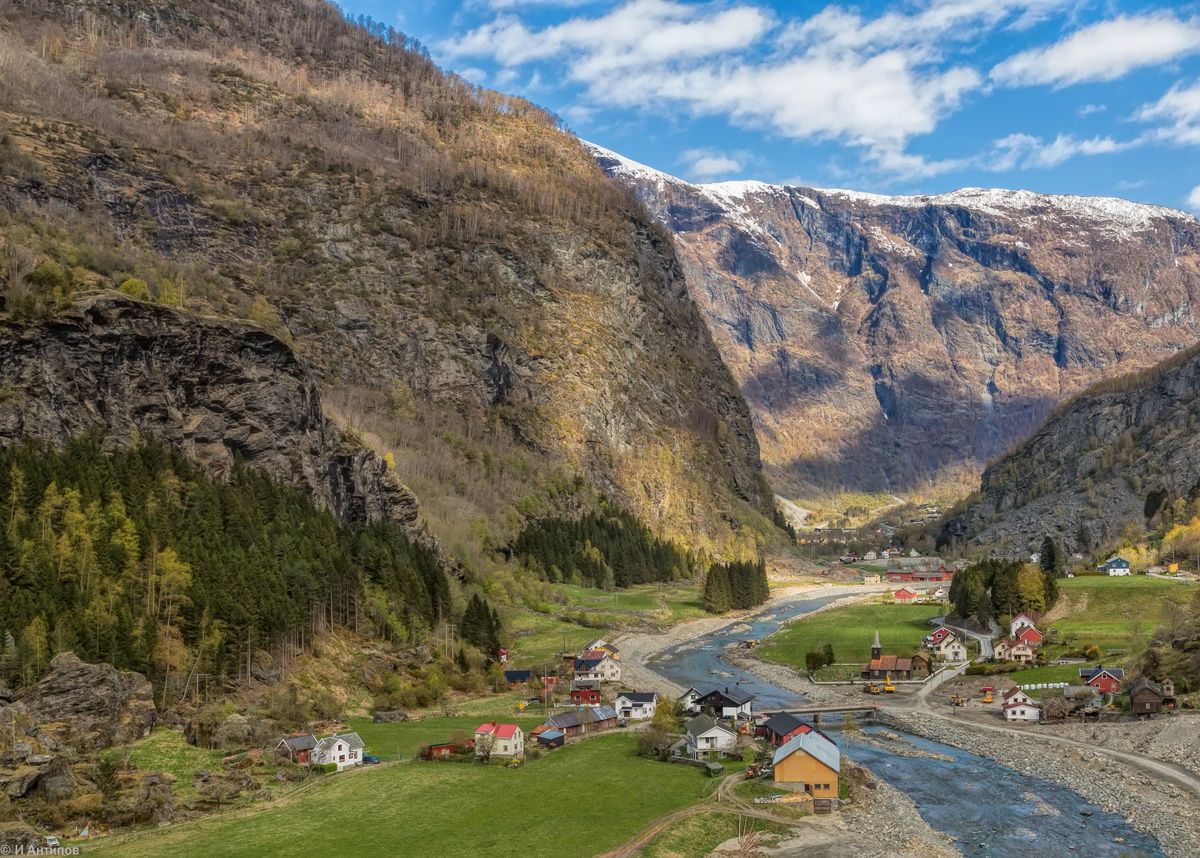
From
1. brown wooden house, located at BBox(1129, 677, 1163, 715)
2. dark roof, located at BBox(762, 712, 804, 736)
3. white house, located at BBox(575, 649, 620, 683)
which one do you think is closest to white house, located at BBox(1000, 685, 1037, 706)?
brown wooden house, located at BBox(1129, 677, 1163, 715)

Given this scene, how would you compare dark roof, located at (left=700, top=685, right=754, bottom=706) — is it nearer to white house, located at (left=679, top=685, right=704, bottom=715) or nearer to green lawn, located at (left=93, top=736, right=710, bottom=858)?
white house, located at (left=679, top=685, right=704, bottom=715)

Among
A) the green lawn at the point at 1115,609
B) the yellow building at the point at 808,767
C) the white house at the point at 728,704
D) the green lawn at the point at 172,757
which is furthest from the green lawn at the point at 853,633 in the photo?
the green lawn at the point at 172,757

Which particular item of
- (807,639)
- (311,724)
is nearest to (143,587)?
(311,724)

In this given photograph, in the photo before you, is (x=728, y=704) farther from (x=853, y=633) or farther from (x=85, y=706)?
(x=853, y=633)

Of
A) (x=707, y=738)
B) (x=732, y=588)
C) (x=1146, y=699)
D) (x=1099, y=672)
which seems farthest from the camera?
(x=732, y=588)

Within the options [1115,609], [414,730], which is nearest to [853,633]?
[1115,609]

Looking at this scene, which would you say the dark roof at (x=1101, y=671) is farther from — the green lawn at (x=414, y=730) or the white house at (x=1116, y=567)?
the white house at (x=1116, y=567)
